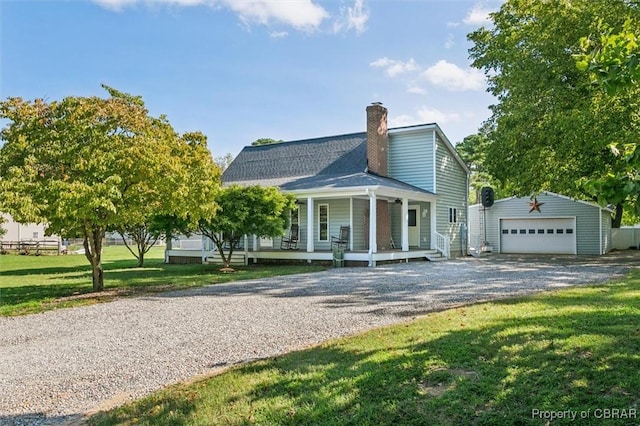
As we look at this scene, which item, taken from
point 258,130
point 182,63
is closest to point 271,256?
point 182,63

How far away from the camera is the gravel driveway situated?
16.0ft

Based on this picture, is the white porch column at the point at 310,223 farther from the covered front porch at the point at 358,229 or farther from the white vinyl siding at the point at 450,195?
the white vinyl siding at the point at 450,195

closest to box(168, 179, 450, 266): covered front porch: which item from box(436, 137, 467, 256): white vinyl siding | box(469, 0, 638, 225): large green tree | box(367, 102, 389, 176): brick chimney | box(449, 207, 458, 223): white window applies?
box(436, 137, 467, 256): white vinyl siding

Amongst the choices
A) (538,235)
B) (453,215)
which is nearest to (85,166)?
(453,215)

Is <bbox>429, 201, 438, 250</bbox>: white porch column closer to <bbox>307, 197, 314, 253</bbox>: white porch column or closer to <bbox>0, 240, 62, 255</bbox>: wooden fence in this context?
<bbox>307, 197, 314, 253</bbox>: white porch column

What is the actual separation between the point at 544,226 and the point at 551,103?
980 centimetres

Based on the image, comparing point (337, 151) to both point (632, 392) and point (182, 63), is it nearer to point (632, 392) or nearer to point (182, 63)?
point (182, 63)

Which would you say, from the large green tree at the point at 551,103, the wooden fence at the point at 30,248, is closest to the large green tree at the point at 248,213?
the large green tree at the point at 551,103

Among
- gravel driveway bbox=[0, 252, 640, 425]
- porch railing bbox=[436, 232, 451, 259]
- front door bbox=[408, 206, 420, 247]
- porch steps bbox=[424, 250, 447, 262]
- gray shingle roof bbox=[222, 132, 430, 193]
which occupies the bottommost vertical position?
gravel driveway bbox=[0, 252, 640, 425]

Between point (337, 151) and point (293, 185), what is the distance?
384 cm

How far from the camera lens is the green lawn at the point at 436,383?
142 inches

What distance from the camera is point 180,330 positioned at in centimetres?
725

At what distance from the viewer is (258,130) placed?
39125 mm

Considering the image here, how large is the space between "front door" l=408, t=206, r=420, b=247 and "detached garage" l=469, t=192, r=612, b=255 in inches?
163
